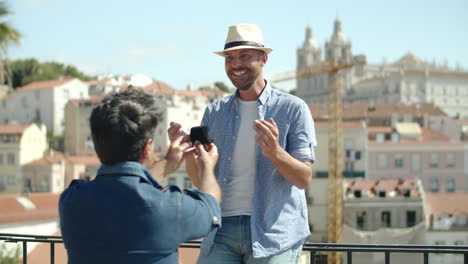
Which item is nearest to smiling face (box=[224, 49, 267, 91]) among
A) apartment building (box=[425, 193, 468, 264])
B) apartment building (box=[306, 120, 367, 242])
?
apartment building (box=[425, 193, 468, 264])

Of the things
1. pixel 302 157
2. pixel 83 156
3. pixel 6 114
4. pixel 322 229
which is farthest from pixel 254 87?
pixel 6 114

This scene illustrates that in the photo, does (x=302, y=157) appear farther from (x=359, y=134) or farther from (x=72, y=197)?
(x=359, y=134)

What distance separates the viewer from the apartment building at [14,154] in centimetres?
6275

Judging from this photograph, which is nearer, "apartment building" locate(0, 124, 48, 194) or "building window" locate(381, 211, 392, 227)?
"building window" locate(381, 211, 392, 227)

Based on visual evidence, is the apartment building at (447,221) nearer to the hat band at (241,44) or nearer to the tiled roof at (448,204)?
the tiled roof at (448,204)

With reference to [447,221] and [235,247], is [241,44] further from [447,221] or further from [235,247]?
[447,221]

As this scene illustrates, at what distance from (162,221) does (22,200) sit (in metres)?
42.7

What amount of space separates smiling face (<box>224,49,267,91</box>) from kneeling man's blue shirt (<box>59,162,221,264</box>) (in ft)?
4.27

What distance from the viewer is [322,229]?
55.9m

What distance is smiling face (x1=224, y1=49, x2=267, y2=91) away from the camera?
375cm

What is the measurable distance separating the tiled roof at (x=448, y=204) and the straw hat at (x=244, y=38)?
45719mm

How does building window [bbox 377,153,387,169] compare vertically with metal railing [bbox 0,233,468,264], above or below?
below

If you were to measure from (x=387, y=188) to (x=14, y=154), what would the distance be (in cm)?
3312

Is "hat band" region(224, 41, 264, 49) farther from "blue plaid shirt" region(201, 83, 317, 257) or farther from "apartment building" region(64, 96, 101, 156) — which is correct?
"apartment building" region(64, 96, 101, 156)
